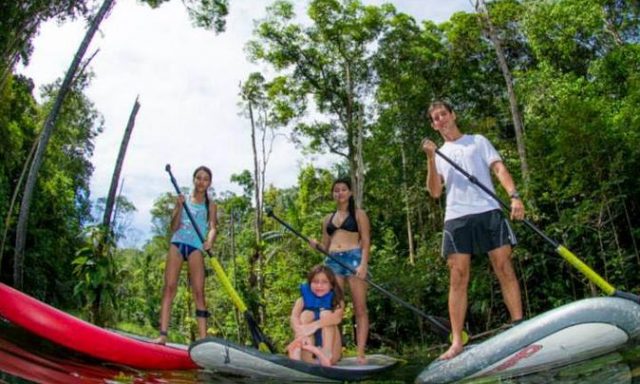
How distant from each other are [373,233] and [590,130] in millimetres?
10169

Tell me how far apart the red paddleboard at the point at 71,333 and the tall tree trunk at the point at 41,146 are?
5.65 metres

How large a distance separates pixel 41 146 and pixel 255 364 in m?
7.28

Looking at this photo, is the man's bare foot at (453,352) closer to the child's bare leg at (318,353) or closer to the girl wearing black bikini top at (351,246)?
the child's bare leg at (318,353)

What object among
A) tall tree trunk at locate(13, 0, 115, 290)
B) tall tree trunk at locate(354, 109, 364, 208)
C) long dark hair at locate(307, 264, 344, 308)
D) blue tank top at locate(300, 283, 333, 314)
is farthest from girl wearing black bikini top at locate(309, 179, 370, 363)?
tall tree trunk at locate(354, 109, 364, 208)

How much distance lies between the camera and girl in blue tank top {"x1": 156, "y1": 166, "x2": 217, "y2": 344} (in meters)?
4.57

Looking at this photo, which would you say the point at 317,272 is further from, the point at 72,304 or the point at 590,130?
the point at 72,304

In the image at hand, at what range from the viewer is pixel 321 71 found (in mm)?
18297

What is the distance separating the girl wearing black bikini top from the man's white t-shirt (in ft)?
3.68

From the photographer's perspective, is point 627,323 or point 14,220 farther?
point 14,220

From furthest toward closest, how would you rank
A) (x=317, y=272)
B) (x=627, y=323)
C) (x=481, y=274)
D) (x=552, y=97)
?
(x=552, y=97)
(x=481, y=274)
(x=317, y=272)
(x=627, y=323)

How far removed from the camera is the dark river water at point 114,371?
8.33ft

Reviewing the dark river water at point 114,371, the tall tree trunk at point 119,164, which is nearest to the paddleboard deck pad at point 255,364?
the dark river water at point 114,371

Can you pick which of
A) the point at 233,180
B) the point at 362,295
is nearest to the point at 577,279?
the point at 362,295

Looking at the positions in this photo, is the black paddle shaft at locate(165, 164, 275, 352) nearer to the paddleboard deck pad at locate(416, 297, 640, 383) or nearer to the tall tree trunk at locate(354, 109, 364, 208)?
the paddleboard deck pad at locate(416, 297, 640, 383)
